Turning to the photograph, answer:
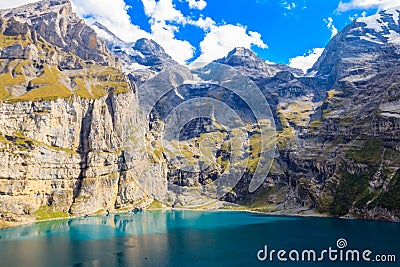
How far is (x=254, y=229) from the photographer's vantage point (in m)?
124

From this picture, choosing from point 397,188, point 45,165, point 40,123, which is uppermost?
point 40,123

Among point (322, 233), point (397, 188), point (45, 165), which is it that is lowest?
point (322, 233)

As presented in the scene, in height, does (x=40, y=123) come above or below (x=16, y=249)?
above

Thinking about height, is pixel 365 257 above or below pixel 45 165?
below

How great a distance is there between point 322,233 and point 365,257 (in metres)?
36.6

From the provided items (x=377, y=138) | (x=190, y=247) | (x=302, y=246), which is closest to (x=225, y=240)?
(x=190, y=247)

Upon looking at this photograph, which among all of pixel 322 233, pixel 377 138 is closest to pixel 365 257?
pixel 322 233

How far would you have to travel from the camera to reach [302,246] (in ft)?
293

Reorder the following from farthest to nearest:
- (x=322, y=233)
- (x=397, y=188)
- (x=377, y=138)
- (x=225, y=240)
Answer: (x=377, y=138) < (x=397, y=188) < (x=322, y=233) < (x=225, y=240)

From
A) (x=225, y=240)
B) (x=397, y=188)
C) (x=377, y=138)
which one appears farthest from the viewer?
(x=377, y=138)

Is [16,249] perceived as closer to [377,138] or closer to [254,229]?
[254,229]

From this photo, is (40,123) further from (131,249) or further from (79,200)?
(131,249)

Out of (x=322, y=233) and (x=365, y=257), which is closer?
(x=365, y=257)

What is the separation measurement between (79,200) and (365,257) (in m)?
151
